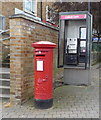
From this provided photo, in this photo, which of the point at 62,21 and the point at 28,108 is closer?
the point at 28,108

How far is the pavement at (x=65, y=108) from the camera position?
4336 mm

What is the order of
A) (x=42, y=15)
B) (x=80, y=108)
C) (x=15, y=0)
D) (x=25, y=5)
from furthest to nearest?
(x=42, y=15) < (x=25, y=5) < (x=15, y=0) < (x=80, y=108)

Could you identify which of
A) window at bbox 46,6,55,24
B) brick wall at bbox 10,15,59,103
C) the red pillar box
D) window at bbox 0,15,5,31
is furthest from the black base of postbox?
window at bbox 46,6,55,24

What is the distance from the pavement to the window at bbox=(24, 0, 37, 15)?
6893mm

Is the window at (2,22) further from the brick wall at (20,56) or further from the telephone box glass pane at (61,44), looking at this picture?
the brick wall at (20,56)

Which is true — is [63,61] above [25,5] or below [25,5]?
below

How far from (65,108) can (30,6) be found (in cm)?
872

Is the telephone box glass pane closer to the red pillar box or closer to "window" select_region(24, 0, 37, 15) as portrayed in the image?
the red pillar box

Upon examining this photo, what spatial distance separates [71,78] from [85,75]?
1.81ft

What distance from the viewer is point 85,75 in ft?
23.2

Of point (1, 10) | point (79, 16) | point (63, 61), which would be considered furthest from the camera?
point (1, 10)

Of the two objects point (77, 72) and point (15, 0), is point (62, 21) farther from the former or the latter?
point (15, 0)

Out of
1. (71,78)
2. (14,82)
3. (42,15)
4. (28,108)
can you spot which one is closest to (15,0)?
(42,15)

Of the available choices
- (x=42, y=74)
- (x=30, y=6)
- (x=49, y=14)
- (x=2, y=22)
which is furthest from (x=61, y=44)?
(x=49, y=14)
